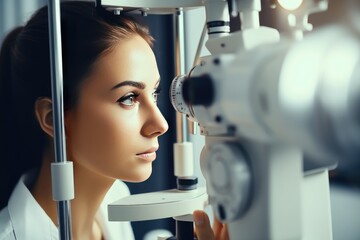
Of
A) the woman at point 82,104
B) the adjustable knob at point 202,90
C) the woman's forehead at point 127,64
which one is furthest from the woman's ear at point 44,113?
the adjustable knob at point 202,90

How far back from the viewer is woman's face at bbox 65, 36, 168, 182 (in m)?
0.83

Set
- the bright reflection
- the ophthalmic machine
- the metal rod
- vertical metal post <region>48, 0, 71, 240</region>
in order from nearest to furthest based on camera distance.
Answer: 1. the ophthalmic machine
2. the bright reflection
3. vertical metal post <region>48, 0, 71, 240</region>
4. the metal rod

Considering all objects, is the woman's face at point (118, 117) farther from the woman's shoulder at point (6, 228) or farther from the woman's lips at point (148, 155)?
the woman's shoulder at point (6, 228)

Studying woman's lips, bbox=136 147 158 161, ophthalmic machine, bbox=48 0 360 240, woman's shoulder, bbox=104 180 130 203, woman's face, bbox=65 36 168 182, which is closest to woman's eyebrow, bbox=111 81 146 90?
woman's face, bbox=65 36 168 182

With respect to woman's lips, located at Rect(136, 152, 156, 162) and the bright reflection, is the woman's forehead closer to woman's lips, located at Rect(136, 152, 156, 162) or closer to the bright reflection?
woman's lips, located at Rect(136, 152, 156, 162)

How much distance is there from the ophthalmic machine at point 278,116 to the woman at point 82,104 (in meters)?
0.27

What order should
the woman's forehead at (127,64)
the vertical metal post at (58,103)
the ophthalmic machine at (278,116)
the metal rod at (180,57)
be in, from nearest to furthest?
the ophthalmic machine at (278,116), the vertical metal post at (58,103), the woman's forehead at (127,64), the metal rod at (180,57)

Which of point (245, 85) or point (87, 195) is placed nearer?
point (245, 85)

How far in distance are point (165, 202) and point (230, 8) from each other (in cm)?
37

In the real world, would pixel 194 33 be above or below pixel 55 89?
above

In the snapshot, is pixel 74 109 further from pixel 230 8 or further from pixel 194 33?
pixel 194 33

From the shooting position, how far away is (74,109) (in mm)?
848

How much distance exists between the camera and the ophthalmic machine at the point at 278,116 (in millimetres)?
431

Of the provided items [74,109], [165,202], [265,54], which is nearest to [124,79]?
[74,109]
